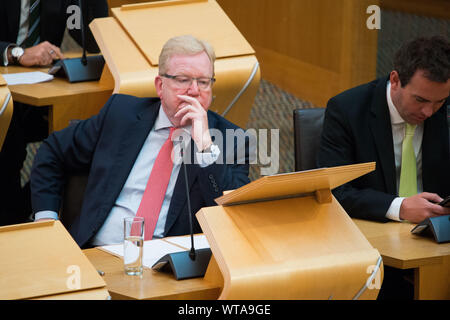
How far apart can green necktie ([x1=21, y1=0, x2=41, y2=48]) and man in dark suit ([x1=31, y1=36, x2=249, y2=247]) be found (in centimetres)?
156

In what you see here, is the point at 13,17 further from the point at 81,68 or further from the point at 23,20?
the point at 81,68

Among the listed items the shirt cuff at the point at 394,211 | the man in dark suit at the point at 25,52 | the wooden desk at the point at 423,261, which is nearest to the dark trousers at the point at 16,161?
the man in dark suit at the point at 25,52

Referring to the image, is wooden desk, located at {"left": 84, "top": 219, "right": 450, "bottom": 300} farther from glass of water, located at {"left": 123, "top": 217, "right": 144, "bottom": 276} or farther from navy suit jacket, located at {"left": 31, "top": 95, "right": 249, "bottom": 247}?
navy suit jacket, located at {"left": 31, "top": 95, "right": 249, "bottom": 247}

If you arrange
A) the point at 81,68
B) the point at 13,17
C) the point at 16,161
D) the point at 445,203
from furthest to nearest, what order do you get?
the point at 13,17
the point at 16,161
the point at 81,68
the point at 445,203

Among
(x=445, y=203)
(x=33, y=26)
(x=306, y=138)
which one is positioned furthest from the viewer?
(x=33, y=26)

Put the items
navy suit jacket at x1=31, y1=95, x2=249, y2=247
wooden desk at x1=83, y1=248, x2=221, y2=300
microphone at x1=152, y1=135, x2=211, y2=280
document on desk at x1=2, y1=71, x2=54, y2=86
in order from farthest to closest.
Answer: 1. document on desk at x1=2, y1=71, x2=54, y2=86
2. navy suit jacket at x1=31, y1=95, x2=249, y2=247
3. microphone at x1=152, y1=135, x2=211, y2=280
4. wooden desk at x1=83, y1=248, x2=221, y2=300

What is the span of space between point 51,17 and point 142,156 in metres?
1.74

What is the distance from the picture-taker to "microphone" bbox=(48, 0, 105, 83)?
3.75 m

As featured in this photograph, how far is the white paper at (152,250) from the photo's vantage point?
217 cm

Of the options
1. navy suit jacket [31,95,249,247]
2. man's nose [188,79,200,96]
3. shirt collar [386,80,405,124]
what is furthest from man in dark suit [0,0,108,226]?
shirt collar [386,80,405,124]

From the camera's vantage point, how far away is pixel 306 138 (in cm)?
303

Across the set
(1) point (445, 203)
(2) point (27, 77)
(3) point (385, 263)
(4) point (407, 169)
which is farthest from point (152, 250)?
(2) point (27, 77)

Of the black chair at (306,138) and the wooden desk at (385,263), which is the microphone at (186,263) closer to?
the wooden desk at (385,263)
